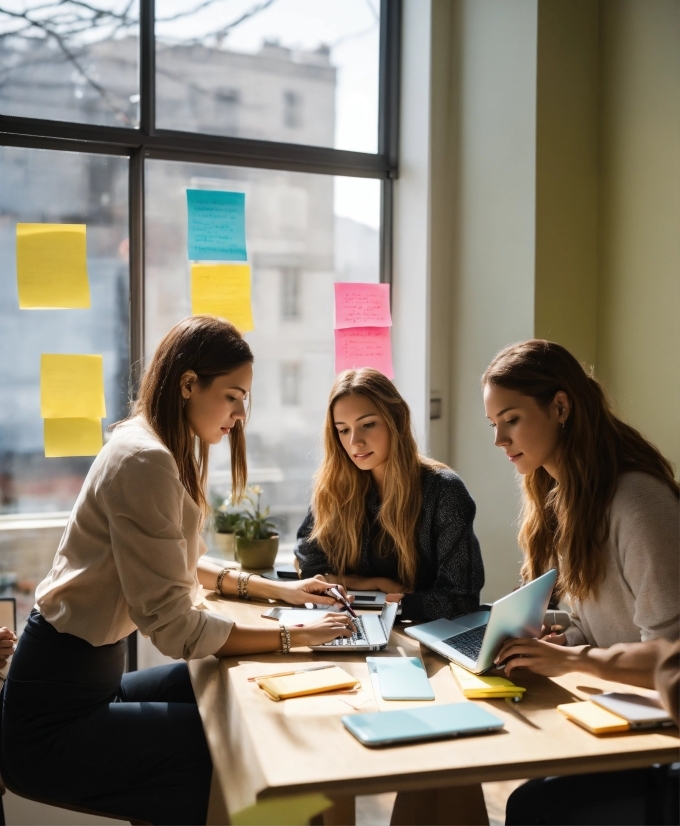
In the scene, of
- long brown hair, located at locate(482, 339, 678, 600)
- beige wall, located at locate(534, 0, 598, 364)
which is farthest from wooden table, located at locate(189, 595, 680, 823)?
beige wall, located at locate(534, 0, 598, 364)

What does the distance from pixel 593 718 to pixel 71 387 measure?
1.84 meters

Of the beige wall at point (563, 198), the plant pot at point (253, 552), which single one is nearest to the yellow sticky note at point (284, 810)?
the plant pot at point (253, 552)

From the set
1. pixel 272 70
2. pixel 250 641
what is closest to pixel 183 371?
pixel 250 641

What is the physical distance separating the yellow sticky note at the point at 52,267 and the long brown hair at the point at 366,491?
90 cm

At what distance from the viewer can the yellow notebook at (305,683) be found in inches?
51.4

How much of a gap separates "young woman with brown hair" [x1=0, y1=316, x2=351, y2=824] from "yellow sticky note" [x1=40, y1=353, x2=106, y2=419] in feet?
3.30

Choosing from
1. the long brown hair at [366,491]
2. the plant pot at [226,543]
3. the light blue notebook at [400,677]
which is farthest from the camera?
the plant pot at [226,543]

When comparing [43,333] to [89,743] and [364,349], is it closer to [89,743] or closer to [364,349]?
Answer: [364,349]

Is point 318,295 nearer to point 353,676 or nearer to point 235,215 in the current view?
point 235,215

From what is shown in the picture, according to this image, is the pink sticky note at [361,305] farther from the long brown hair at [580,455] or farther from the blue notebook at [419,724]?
the blue notebook at [419,724]

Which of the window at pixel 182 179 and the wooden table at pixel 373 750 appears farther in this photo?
the window at pixel 182 179

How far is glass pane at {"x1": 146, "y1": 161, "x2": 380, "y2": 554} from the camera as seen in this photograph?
2768 millimetres

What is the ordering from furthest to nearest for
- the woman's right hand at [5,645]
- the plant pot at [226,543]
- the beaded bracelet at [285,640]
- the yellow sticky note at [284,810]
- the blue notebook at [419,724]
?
the plant pot at [226,543] → the woman's right hand at [5,645] → the beaded bracelet at [285,640] → the blue notebook at [419,724] → the yellow sticky note at [284,810]

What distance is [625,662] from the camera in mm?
1360
